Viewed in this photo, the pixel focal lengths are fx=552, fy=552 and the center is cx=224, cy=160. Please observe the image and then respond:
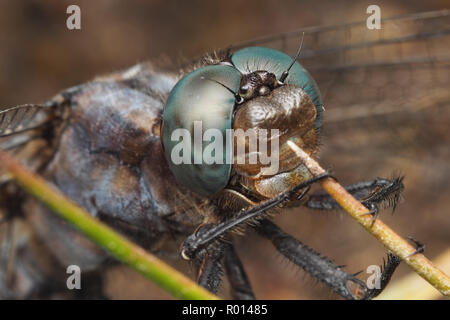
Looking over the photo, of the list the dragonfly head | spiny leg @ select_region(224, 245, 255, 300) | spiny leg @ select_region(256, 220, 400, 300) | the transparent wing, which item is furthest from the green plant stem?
the transparent wing

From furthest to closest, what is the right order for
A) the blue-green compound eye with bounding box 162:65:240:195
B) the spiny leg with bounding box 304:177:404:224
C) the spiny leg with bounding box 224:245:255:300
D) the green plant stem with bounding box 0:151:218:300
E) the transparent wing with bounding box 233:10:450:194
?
the transparent wing with bounding box 233:10:450:194, the spiny leg with bounding box 224:245:255:300, the spiny leg with bounding box 304:177:404:224, the blue-green compound eye with bounding box 162:65:240:195, the green plant stem with bounding box 0:151:218:300

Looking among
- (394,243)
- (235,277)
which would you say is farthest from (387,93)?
(394,243)

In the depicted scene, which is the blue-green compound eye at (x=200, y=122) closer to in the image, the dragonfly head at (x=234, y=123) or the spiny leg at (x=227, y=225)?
the dragonfly head at (x=234, y=123)

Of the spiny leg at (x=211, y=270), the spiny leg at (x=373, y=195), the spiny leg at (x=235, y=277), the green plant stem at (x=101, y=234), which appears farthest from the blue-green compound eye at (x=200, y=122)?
the spiny leg at (x=235, y=277)

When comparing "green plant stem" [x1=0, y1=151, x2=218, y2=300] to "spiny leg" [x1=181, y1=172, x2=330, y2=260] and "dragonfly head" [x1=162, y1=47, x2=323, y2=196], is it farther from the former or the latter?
"dragonfly head" [x1=162, y1=47, x2=323, y2=196]
